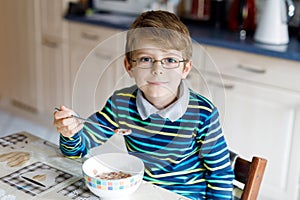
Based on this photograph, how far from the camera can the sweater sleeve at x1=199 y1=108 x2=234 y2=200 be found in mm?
1132

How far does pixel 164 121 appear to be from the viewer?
3.73ft

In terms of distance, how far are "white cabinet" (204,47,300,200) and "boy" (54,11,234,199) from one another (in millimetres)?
928

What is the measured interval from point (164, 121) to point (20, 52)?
7.89 feet

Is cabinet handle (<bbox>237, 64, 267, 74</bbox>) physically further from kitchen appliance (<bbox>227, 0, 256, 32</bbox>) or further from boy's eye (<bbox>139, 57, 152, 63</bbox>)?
boy's eye (<bbox>139, 57, 152, 63</bbox>)

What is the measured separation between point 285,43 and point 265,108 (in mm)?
333

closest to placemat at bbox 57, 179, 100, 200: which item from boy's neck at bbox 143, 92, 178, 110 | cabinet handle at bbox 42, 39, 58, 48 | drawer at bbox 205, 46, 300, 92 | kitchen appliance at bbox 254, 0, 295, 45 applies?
boy's neck at bbox 143, 92, 178, 110

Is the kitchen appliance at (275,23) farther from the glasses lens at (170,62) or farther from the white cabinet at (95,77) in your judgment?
the glasses lens at (170,62)

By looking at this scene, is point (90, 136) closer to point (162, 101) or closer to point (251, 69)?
point (162, 101)

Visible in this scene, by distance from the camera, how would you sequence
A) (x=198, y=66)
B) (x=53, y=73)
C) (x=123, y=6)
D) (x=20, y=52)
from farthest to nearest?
(x=20, y=52) < (x=53, y=73) < (x=123, y=6) < (x=198, y=66)

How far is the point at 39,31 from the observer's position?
3.13m

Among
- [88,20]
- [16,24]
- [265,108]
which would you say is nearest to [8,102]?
[16,24]

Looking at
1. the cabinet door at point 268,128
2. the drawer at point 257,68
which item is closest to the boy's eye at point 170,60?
the drawer at point 257,68

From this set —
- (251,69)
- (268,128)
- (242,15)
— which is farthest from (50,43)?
(268,128)

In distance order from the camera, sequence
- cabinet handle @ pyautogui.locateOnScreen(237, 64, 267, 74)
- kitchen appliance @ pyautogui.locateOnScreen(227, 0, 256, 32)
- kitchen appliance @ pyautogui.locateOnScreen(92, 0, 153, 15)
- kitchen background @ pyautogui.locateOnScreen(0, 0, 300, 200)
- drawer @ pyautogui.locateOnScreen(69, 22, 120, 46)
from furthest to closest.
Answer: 1. kitchen appliance @ pyautogui.locateOnScreen(92, 0, 153, 15)
2. drawer @ pyautogui.locateOnScreen(69, 22, 120, 46)
3. kitchen appliance @ pyautogui.locateOnScreen(227, 0, 256, 32)
4. cabinet handle @ pyautogui.locateOnScreen(237, 64, 267, 74)
5. kitchen background @ pyautogui.locateOnScreen(0, 0, 300, 200)
